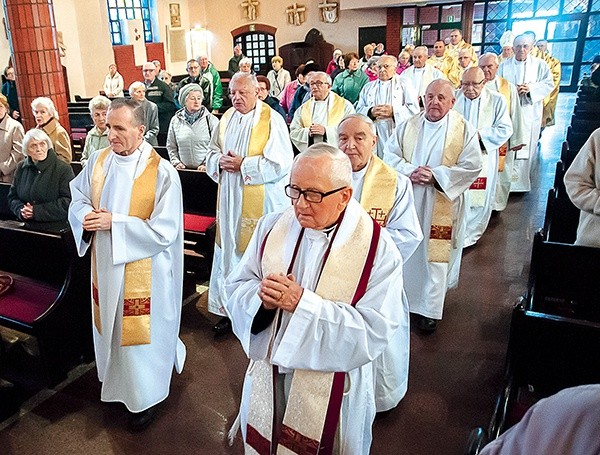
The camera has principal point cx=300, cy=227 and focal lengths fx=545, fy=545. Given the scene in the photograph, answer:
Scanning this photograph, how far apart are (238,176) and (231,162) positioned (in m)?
0.16

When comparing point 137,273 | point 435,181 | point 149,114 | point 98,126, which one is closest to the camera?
point 137,273

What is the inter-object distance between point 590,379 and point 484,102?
3.87 meters

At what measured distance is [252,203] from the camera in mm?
4309

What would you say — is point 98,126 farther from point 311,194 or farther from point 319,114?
point 311,194

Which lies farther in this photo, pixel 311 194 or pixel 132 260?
pixel 132 260

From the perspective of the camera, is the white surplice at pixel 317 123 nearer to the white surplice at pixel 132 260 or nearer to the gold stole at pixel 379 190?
the gold stole at pixel 379 190

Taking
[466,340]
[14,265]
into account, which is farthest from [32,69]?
[466,340]

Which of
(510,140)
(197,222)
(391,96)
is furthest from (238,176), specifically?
(510,140)

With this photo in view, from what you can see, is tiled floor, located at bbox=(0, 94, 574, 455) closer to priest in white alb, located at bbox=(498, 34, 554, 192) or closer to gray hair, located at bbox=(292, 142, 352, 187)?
gray hair, located at bbox=(292, 142, 352, 187)

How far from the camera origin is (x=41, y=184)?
398 centimetres

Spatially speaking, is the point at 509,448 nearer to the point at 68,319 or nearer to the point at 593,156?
the point at 593,156

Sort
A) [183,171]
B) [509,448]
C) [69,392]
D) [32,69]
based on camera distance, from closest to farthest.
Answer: [509,448]
[69,392]
[183,171]
[32,69]

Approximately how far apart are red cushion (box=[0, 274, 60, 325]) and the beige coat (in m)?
2.03

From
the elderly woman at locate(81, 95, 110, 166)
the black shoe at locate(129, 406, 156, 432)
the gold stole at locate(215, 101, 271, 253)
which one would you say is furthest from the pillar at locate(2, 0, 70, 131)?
the black shoe at locate(129, 406, 156, 432)
